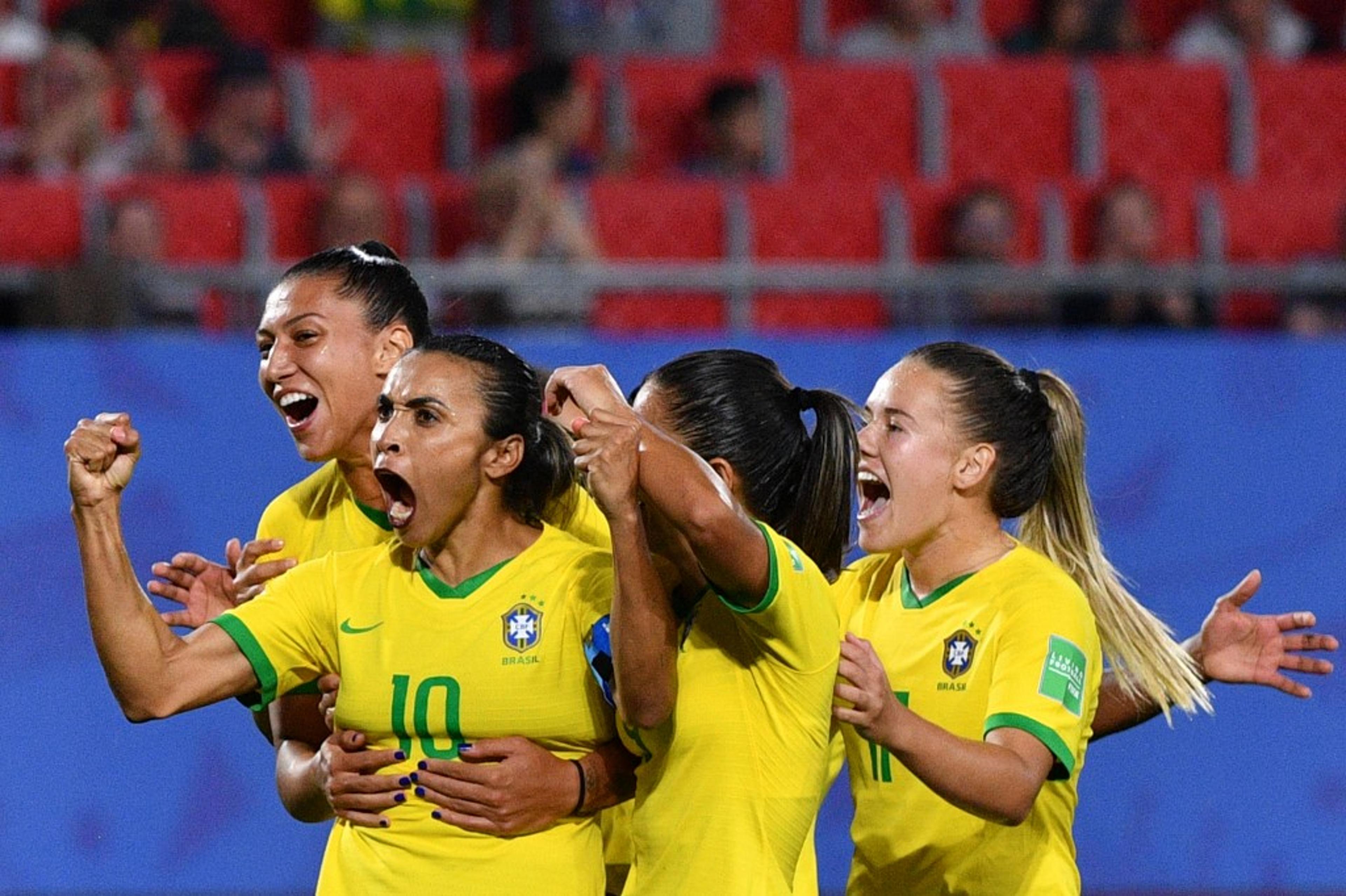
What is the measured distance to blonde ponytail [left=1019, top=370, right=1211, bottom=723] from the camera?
11.3 feet

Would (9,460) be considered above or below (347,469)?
below

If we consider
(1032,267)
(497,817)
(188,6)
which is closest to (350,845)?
(497,817)

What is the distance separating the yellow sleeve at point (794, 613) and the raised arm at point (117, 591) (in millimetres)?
793

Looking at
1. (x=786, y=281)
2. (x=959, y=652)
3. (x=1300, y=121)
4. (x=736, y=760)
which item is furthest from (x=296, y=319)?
(x=1300, y=121)

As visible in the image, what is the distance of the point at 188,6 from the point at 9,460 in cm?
304

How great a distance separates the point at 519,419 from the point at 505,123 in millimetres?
4657

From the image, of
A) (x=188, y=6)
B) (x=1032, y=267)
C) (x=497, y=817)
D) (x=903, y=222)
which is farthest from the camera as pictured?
(x=188, y=6)

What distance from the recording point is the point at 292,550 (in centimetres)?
352

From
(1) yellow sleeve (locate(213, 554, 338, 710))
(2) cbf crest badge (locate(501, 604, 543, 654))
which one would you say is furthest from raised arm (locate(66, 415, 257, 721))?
(2) cbf crest badge (locate(501, 604, 543, 654))

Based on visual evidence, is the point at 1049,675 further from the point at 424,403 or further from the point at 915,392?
the point at 424,403

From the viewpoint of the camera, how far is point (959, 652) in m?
3.22

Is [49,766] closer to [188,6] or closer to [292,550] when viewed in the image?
[292,550]

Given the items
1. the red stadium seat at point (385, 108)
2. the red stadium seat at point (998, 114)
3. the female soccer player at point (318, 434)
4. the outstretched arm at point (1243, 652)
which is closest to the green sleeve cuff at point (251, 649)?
the female soccer player at point (318, 434)

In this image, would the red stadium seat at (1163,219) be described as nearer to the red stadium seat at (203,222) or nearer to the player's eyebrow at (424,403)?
the red stadium seat at (203,222)
